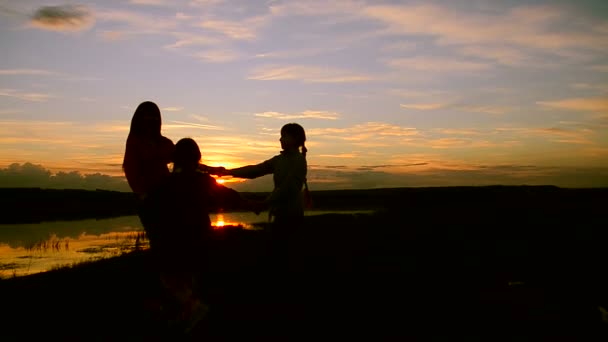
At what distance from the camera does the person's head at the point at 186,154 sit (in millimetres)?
5898

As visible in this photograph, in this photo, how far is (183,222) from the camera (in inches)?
234

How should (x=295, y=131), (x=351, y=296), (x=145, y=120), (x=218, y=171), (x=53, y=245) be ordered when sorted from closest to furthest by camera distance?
(x=145, y=120)
(x=295, y=131)
(x=218, y=171)
(x=351, y=296)
(x=53, y=245)

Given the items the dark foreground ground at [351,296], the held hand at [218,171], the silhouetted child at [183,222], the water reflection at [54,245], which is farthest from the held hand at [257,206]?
the water reflection at [54,245]

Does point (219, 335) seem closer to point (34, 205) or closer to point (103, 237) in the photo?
point (103, 237)

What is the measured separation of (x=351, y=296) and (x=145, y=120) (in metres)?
4.91

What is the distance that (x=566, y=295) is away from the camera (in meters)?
9.13

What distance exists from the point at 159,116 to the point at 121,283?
6967 millimetres

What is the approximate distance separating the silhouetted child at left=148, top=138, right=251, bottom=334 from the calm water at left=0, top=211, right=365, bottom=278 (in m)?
13.0

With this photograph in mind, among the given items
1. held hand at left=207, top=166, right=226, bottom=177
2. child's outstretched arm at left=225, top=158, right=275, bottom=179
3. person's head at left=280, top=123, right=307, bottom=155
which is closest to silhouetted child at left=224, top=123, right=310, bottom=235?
person's head at left=280, top=123, right=307, bottom=155

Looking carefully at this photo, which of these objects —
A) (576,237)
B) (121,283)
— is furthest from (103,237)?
(576,237)

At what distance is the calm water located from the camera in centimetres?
2005

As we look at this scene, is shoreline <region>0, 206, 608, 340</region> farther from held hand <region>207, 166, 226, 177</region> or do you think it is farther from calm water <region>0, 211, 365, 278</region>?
calm water <region>0, 211, 365, 278</region>

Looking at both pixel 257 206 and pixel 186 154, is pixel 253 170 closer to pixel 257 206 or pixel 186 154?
pixel 257 206

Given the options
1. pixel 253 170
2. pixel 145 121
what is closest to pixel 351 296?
pixel 253 170
